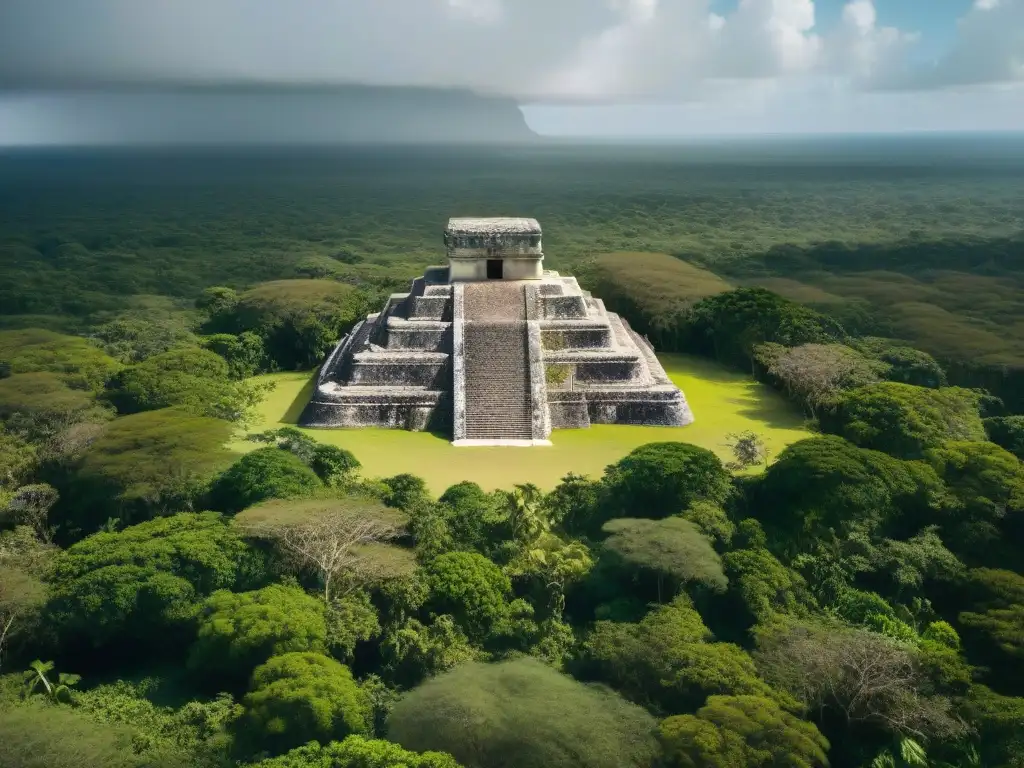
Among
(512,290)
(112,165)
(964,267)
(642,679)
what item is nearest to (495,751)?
(642,679)

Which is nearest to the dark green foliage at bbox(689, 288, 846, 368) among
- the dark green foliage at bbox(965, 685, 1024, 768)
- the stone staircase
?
the stone staircase

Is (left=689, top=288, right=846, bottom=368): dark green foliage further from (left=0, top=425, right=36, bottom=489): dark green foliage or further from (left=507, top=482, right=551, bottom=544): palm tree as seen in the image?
(left=0, top=425, right=36, bottom=489): dark green foliage

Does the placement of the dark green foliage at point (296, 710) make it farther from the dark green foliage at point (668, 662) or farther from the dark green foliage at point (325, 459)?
the dark green foliage at point (325, 459)

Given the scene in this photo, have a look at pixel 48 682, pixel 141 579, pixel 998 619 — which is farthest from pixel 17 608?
pixel 998 619

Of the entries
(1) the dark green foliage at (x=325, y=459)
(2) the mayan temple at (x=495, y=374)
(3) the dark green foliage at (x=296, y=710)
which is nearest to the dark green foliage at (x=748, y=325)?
(2) the mayan temple at (x=495, y=374)

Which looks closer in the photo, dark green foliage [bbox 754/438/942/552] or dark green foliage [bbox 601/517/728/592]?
dark green foliage [bbox 601/517/728/592]
